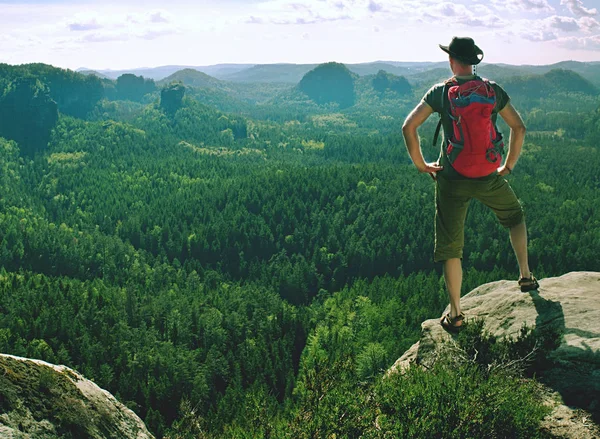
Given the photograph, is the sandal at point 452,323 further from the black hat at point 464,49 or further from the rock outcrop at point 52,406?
the rock outcrop at point 52,406

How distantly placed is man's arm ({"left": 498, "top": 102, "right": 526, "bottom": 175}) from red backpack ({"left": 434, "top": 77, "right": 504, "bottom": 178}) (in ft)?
2.32

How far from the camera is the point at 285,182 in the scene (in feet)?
545

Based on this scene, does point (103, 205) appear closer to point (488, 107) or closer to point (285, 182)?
point (285, 182)

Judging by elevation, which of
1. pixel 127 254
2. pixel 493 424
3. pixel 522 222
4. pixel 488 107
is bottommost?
pixel 127 254

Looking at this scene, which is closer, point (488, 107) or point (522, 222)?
point (488, 107)

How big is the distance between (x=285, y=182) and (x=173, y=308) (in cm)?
8298

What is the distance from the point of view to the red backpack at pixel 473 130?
1110 cm

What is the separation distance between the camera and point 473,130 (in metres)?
11.3

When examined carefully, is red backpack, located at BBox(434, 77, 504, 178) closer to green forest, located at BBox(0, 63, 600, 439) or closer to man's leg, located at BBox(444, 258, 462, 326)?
man's leg, located at BBox(444, 258, 462, 326)

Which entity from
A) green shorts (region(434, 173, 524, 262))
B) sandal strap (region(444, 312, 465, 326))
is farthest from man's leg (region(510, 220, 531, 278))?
sandal strap (region(444, 312, 465, 326))

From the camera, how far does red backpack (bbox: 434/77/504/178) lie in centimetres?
1110

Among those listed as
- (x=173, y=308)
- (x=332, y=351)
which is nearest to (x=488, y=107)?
(x=332, y=351)

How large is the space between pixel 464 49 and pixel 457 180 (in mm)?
2837

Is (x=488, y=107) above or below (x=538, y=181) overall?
above
